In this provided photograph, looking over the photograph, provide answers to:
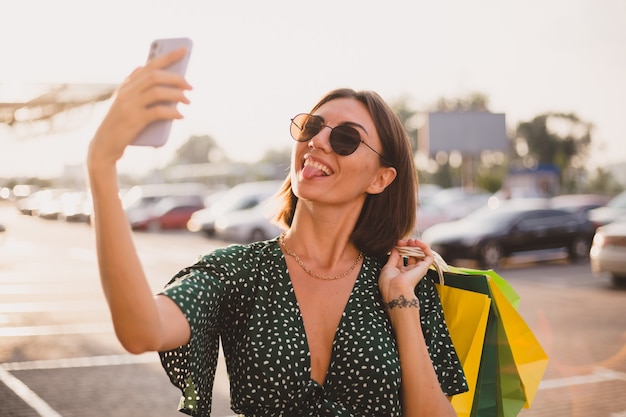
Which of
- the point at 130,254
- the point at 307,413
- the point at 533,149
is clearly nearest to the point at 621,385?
the point at 307,413

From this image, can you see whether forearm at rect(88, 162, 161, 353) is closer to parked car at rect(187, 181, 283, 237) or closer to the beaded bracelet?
the beaded bracelet

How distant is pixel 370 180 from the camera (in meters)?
2.56

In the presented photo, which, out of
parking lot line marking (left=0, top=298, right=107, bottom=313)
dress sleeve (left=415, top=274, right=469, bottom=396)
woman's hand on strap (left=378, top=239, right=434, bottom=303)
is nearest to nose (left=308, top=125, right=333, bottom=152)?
woman's hand on strap (left=378, top=239, right=434, bottom=303)

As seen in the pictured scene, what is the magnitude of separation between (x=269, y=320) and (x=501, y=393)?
899 millimetres

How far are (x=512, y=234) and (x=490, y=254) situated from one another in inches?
31.4

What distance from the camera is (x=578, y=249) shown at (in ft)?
58.5

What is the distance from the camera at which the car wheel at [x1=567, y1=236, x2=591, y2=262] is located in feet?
58.2

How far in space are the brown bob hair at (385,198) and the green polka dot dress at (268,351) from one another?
321 mm

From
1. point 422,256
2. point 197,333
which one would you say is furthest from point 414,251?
point 197,333

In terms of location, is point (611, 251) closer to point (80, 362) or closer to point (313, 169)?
point (80, 362)

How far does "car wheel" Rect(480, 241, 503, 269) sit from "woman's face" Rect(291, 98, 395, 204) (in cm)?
1393

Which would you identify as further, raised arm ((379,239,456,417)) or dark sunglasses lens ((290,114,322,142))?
dark sunglasses lens ((290,114,322,142))

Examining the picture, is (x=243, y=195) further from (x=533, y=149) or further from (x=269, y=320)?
(x=533, y=149)

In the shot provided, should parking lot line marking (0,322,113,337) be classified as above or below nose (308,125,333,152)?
below
